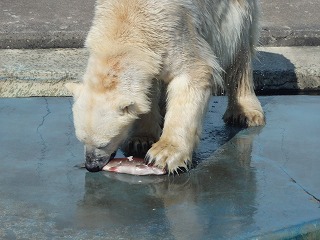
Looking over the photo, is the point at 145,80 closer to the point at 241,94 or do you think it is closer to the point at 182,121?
the point at 182,121

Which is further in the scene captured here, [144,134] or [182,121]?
[144,134]

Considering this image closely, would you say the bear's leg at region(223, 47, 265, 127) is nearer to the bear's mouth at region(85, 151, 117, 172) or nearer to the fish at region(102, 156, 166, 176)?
the fish at region(102, 156, 166, 176)

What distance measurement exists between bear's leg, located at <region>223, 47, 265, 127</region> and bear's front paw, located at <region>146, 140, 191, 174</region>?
0.98 m

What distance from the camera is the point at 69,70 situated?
6637mm

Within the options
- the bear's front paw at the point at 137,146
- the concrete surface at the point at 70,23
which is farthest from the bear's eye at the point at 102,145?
the concrete surface at the point at 70,23

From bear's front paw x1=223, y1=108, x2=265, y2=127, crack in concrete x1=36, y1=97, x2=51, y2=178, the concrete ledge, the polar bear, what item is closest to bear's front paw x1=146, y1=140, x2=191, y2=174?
the polar bear

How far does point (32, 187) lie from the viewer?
12.8 ft

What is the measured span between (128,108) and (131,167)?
28 cm

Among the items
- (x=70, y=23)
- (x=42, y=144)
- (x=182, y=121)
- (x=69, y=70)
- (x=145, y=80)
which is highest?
(x=145, y=80)

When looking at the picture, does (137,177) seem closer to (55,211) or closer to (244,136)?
(55,211)

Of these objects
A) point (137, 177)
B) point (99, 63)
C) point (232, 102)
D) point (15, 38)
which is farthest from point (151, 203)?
point (15, 38)

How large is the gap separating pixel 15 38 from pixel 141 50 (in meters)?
3.34

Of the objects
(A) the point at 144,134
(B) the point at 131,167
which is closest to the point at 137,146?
(A) the point at 144,134

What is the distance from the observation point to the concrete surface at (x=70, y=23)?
24.0 feet
